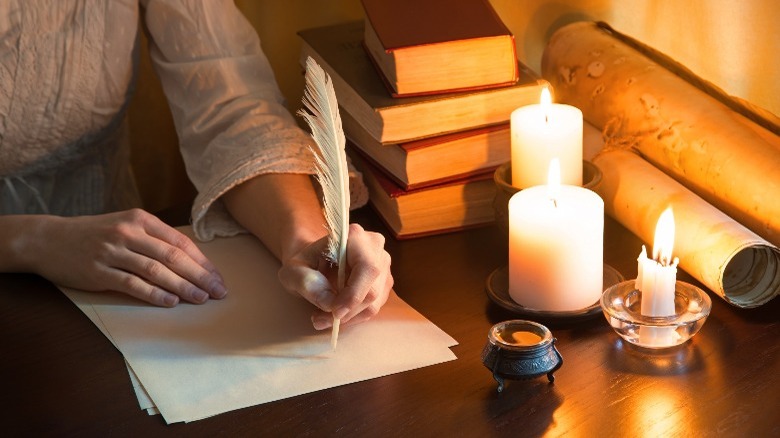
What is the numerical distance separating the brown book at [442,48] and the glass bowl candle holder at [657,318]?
1.18 feet

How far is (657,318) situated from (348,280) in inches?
12.1

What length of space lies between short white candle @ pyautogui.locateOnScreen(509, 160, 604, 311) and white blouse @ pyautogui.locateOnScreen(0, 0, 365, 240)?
0.35 metres

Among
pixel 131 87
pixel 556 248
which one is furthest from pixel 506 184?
pixel 131 87

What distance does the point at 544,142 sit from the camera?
1222 mm

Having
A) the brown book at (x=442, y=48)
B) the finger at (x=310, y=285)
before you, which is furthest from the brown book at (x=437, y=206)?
the finger at (x=310, y=285)

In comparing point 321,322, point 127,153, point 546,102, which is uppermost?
point 546,102

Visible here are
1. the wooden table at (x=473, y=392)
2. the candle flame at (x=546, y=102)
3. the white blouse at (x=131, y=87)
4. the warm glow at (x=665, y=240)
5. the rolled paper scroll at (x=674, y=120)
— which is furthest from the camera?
the white blouse at (x=131, y=87)

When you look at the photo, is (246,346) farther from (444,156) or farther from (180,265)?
(444,156)

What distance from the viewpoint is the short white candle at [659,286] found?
3.31 ft

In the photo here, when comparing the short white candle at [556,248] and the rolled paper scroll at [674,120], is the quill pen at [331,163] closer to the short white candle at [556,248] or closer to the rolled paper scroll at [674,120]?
the short white candle at [556,248]

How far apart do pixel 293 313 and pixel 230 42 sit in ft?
1.74

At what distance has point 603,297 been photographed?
105 centimetres

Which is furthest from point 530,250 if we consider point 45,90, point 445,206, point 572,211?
point 45,90

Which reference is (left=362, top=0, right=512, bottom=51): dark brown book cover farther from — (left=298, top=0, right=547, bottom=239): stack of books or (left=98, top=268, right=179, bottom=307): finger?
(left=98, top=268, right=179, bottom=307): finger
